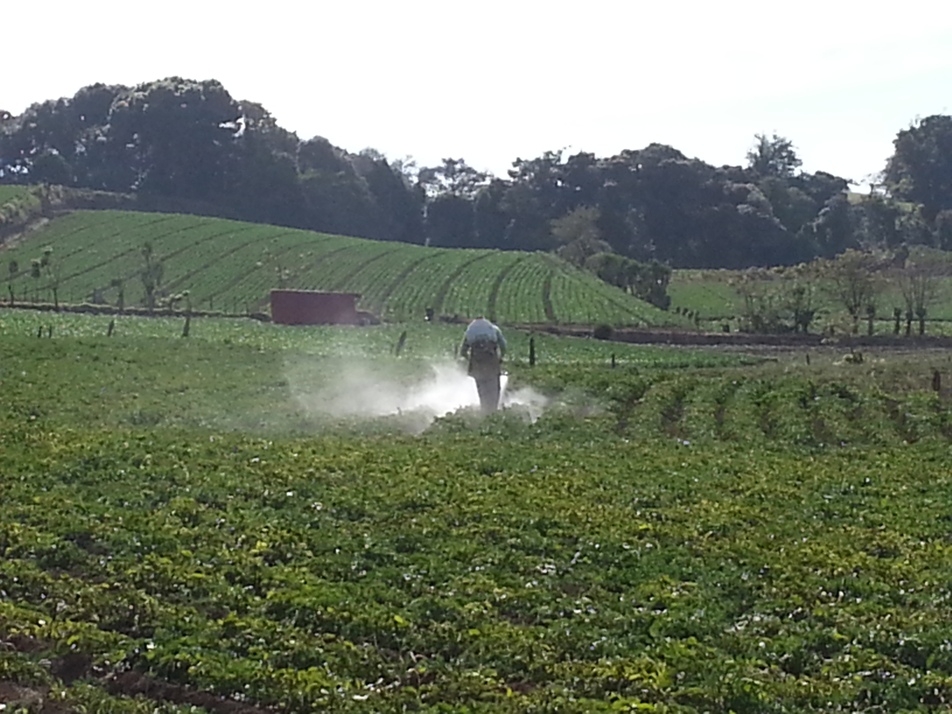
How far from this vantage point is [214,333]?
5856 centimetres

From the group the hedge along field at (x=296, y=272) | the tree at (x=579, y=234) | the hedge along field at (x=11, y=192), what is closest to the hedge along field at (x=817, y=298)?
the hedge along field at (x=296, y=272)

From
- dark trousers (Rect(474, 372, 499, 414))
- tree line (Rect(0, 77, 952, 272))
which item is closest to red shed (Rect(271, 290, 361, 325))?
dark trousers (Rect(474, 372, 499, 414))

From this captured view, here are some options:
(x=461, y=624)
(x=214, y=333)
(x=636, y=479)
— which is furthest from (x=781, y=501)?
(x=214, y=333)

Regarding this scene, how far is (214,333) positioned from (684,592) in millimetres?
47384

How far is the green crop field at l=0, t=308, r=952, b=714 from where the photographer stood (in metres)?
10.8

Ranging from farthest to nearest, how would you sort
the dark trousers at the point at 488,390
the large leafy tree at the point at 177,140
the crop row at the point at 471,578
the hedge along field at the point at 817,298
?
the large leafy tree at the point at 177,140 < the hedge along field at the point at 817,298 < the dark trousers at the point at 488,390 < the crop row at the point at 471,578

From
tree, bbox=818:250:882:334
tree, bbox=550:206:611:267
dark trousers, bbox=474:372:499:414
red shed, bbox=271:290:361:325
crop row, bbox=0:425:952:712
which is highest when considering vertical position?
tree, bbox=550:206:611:267

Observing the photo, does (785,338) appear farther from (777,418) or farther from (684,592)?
(684,592)

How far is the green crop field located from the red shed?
38.5m

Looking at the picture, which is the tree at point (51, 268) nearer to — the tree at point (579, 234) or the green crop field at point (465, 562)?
the tree at point (579, 234)

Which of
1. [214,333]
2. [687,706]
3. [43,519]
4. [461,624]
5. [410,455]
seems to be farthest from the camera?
[214,333]

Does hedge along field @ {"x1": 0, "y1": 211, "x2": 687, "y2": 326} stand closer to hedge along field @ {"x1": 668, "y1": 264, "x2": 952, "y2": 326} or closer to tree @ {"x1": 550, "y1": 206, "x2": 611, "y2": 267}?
hedge along field @ {"x1": 668, "y1": 264, "x2": 952, "y2": 326}

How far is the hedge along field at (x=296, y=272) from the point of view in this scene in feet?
266

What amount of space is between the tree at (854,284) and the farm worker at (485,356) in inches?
1836
